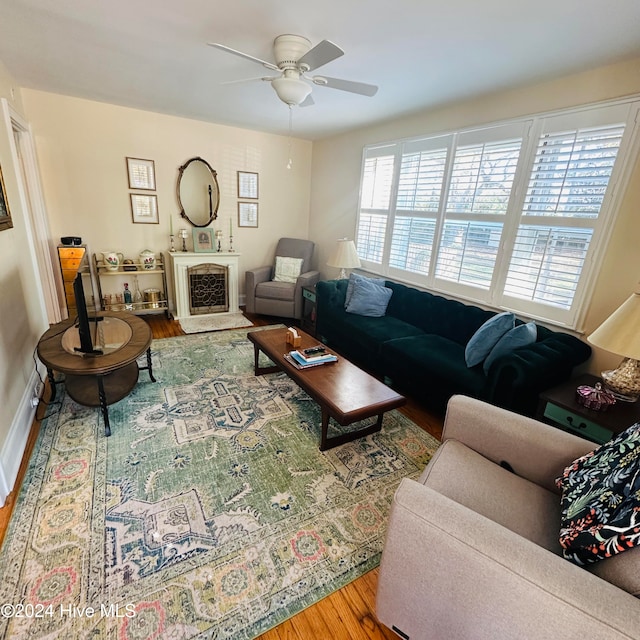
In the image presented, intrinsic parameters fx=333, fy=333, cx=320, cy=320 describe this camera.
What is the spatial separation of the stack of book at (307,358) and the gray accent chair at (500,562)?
45.7 inches

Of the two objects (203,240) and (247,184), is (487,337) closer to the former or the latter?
(203,240)

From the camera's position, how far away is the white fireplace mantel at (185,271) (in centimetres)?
432

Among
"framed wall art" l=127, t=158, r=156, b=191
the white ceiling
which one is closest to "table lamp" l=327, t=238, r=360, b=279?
the white ceiling

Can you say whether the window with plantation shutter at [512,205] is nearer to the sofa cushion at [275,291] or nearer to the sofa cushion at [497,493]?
the sofa cushion at [275,291]

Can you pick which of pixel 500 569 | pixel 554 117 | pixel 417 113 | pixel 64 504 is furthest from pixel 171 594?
pixel 417 113

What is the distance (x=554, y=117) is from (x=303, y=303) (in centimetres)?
308

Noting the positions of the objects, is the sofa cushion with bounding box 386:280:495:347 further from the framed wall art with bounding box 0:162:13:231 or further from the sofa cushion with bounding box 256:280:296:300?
the framed wall art with bounding box 0:162:13:231

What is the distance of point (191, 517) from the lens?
1.67 m

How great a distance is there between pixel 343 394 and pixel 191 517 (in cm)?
105

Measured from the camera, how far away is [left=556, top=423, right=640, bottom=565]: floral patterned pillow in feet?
2.88

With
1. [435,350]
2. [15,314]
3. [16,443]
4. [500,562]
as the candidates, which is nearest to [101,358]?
[16,443]

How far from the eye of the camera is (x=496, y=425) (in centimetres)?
151

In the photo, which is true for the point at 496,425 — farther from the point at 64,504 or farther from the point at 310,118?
the point at 310,118

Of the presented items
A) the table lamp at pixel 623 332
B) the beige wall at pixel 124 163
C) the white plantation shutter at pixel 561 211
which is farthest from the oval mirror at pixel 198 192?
the table lamp at pixel 623 332
